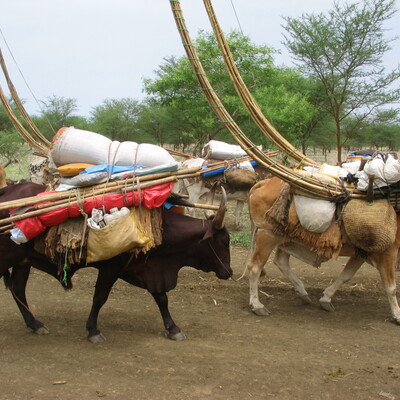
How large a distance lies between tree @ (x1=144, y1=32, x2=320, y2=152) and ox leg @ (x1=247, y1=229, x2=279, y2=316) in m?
12.6

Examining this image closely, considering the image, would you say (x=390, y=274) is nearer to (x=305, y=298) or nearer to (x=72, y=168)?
(x=305, y=298)

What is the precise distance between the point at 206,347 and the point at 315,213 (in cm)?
194

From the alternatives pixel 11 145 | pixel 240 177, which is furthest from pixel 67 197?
pixel 11 145

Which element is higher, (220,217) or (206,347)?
(220,217)

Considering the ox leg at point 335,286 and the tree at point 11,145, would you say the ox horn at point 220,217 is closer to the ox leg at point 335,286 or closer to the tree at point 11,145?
the ox leg at point 335,286

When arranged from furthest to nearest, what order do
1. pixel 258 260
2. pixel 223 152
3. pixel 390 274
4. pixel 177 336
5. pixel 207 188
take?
1. pixel 223 152
2. pixel 207 188
3. pixel 258 260
4. pixel 390 274
5. pixel 177 336

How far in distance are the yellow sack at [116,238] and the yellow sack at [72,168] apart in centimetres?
65

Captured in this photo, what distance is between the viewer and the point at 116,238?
477 centimetres

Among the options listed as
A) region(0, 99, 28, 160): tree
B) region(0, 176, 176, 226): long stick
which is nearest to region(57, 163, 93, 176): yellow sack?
region(0, 176, 176, 226): long stick

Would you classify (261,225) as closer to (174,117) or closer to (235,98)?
(235,98)

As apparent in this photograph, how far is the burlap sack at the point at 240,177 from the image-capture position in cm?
1067

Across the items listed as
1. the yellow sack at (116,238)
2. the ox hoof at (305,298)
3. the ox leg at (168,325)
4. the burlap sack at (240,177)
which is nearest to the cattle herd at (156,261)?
the ox leg at (168,325)

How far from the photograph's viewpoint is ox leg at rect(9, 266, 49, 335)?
18.5 feet

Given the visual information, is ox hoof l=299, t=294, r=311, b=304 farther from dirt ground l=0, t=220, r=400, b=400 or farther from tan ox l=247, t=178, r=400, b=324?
dirt ground l=0, t=220, r=400, b=400
